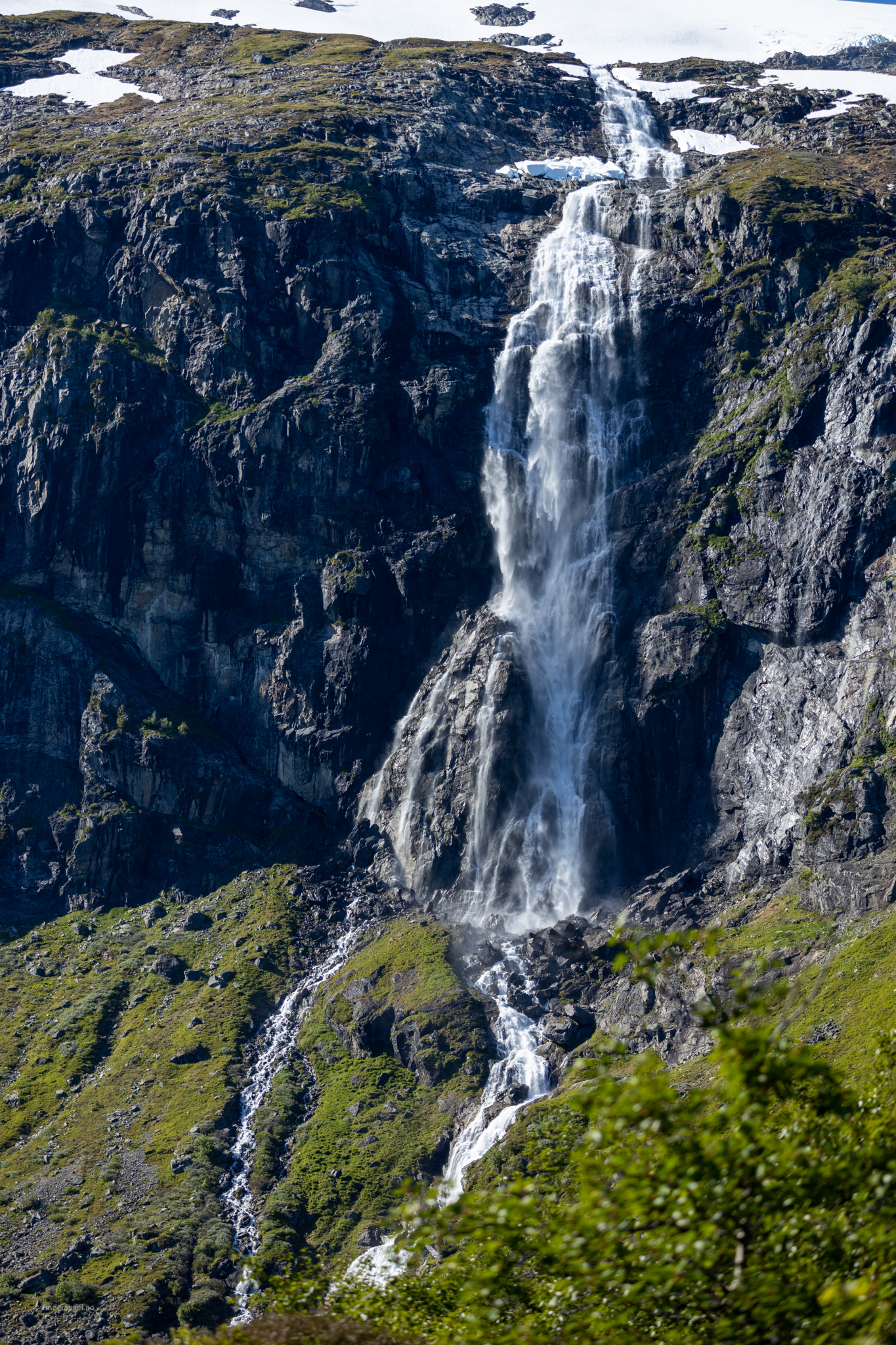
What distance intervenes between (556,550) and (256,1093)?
58068 millimetres

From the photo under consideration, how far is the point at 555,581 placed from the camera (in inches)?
4385

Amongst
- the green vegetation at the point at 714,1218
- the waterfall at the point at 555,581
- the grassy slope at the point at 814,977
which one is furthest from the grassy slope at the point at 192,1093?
the green vegetation at the point at 714,1218

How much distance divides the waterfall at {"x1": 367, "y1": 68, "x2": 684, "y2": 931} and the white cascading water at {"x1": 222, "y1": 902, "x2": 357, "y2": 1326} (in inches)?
506

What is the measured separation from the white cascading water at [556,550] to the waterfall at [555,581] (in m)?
0.14

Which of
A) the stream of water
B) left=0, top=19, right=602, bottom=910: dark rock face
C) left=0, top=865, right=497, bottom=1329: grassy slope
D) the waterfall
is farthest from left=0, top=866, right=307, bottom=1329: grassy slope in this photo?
the waterfall

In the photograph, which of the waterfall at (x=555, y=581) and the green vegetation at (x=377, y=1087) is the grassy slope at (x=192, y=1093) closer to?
the green vegetation at (x=377, y=1087)

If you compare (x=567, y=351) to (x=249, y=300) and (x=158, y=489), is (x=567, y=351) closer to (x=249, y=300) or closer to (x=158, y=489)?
(x=249, y=300)

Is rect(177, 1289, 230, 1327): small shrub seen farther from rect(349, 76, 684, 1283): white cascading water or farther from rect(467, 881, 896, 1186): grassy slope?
rect(349, 76, 684, 1283): white cascading water

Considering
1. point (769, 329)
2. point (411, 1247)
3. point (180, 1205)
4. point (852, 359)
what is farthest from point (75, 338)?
point (411, 1247)

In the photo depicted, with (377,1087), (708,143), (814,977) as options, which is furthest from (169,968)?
(708,143)

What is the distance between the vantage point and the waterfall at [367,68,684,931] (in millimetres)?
101125

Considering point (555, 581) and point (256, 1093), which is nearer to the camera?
point (256, 1093)

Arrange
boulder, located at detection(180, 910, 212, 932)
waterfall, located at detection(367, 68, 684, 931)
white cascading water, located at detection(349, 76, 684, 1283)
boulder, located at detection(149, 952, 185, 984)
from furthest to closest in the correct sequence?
boulder, located at detection(180, 910, 212, 932) < waterfall, located at detection(367, 68, 684, 931) < white cascading water, located at detection(349, 76, 684, 1283) < boulder, located at detection(149, 952, 185, 984)

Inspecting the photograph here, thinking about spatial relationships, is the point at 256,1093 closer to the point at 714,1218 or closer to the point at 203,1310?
the point at 203,1310
